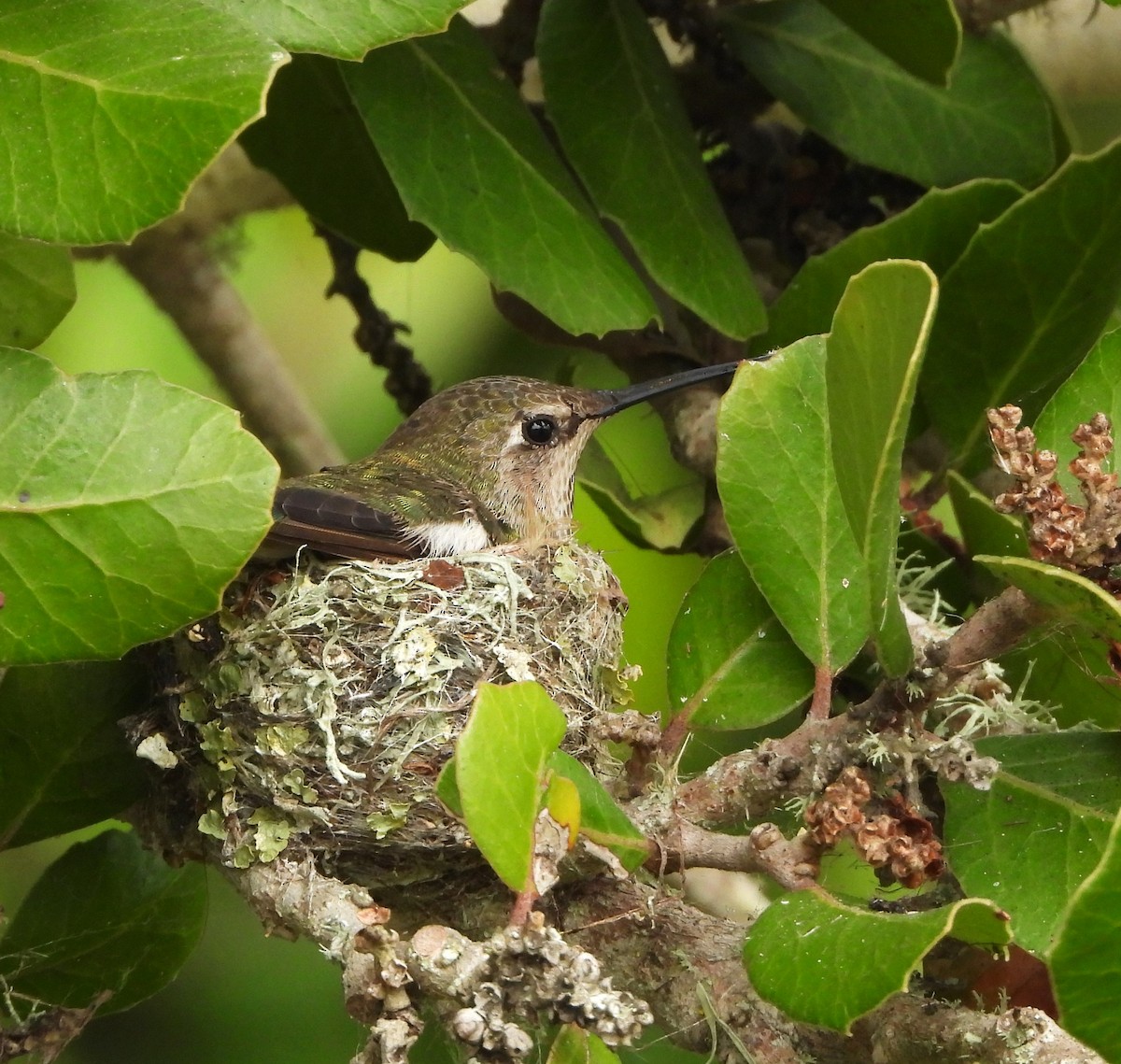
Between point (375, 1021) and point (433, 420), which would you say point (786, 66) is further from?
point (375, 1021)

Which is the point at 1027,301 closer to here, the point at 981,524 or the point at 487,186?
the point at 981,524

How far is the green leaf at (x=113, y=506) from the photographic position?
1.56 metres

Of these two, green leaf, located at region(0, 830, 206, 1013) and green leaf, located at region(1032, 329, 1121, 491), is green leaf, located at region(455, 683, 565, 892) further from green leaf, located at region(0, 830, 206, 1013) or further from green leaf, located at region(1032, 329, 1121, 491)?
green leaf, located at region(0, 830, 206, 1013)

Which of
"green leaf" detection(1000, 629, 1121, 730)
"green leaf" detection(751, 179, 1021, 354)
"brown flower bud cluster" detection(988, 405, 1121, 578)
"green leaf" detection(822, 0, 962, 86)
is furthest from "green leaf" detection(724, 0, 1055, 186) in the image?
"brown flower bud cluster" detection(988, 405, 1121, 578)

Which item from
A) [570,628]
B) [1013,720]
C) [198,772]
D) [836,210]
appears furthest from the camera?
[836,210]

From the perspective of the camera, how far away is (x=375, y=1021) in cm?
146

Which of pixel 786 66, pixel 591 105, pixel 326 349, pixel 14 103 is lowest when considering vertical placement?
pixel 326 349

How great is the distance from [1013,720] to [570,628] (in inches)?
33.1

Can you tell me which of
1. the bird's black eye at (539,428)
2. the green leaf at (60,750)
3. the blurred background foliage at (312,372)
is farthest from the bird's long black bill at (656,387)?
the green leaf at (60,750)

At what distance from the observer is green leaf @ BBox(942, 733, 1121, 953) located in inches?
67.4

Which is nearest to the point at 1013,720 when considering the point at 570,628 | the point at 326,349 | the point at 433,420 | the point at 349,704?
the point at 570,628

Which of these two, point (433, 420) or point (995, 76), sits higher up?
point (995, 76)

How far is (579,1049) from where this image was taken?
1.42 m

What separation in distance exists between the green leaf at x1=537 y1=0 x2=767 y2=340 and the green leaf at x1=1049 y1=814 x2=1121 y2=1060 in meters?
1.30
